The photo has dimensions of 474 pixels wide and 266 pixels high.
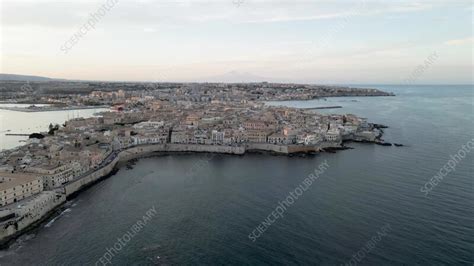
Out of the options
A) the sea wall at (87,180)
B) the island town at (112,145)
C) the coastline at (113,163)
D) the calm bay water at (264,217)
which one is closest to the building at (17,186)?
the island town at (112,145)

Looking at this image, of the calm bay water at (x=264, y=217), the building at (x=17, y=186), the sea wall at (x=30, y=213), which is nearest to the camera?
the calm bay water at (x=264, y=217)

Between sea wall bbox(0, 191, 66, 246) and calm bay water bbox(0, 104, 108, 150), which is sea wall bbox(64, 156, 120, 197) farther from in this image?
calm bay water bbox(0, 104, 108, 150)

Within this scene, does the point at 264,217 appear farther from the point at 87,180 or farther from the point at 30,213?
the point at 87,180

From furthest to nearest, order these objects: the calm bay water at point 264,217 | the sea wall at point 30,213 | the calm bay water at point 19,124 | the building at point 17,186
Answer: the calm bay water at point 19,124 → the building at point 17,186 → the sea wall at point 30,213 → the calm bay water at point 264,217

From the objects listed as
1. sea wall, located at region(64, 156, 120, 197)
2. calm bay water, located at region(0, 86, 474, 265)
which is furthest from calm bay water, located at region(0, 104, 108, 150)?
calm bay water, located at region(0, 86, 474, 265)

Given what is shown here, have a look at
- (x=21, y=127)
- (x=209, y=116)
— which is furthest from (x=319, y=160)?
(x=21, y=127)

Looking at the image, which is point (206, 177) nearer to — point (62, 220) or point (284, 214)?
point (284, 214)

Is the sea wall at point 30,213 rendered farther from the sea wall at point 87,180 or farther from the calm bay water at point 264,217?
the sea wall at point 87,180
